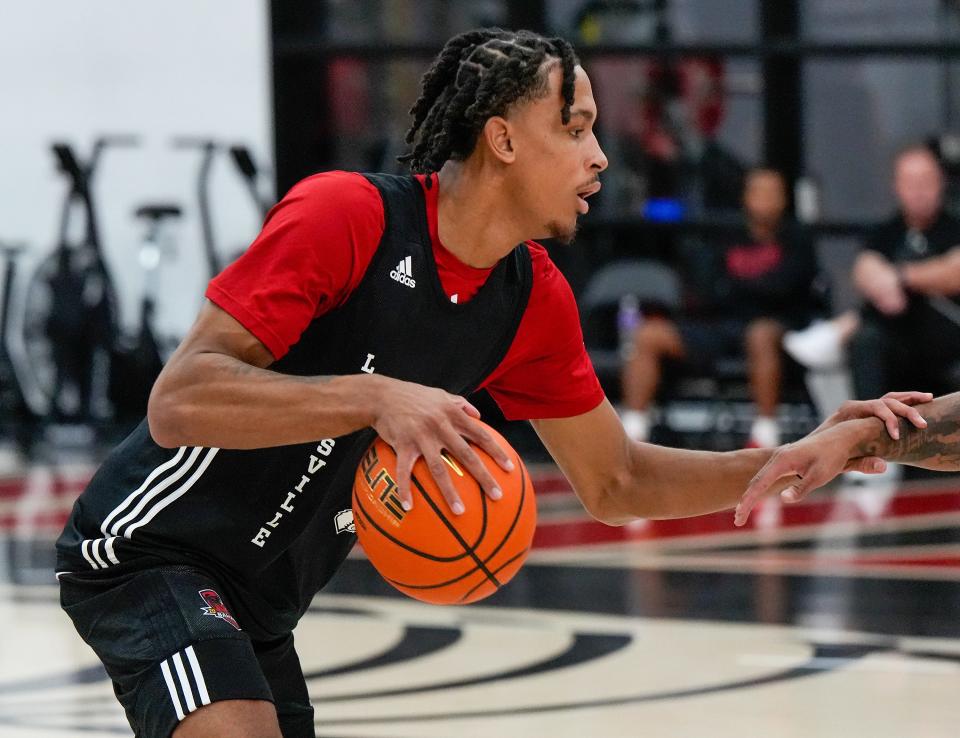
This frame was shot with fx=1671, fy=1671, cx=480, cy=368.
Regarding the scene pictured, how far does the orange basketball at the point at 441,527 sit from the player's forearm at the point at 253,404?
0.20 m

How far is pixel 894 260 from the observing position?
30.2ft

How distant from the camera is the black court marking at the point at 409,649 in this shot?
5074 mm

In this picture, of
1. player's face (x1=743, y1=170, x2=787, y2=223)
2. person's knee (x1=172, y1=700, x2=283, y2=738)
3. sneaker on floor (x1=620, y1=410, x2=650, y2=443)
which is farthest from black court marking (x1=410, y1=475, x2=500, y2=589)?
player's face (x1=743, y1=170, x2=787, y2=223)

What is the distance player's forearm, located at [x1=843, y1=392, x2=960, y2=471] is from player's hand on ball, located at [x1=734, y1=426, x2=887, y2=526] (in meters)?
0.05

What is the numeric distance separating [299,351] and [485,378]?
49 cm

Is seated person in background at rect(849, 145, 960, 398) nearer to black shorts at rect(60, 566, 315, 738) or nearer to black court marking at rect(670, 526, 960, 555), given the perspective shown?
black court marking at rect(670, 526, 960, 555)

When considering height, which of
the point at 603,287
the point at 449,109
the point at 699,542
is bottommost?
the point at 699,542

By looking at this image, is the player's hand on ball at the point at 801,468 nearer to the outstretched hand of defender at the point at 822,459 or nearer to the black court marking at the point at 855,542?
the outstretched hand of defender at the point at 822,459

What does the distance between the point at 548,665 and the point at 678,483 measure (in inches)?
69.3

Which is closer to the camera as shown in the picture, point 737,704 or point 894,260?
point 737,704

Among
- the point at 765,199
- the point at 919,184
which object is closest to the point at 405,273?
the point at 919,184

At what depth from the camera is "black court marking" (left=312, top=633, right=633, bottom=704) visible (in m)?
4.75

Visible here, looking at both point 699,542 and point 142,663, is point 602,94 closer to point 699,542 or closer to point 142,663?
point 699,542

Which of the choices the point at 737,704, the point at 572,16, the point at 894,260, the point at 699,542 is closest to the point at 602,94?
the point at 572,16
